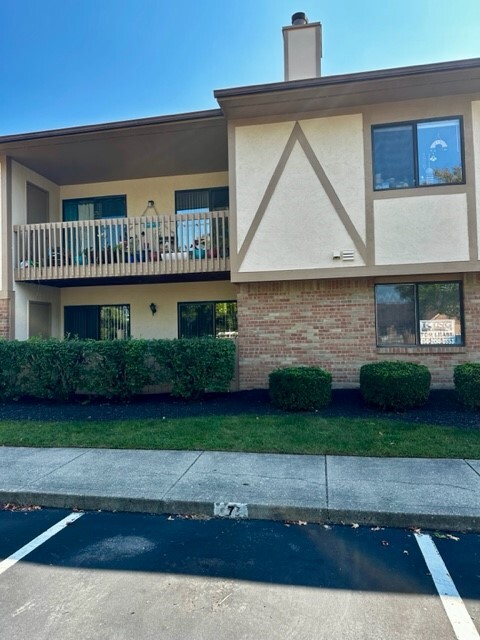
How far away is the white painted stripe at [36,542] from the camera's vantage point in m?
3.54

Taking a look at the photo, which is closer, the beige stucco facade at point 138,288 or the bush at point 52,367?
the bush at point 52,367

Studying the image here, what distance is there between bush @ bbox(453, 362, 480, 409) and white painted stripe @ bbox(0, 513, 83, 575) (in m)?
6.60

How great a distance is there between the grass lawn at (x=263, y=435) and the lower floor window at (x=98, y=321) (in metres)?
5.12

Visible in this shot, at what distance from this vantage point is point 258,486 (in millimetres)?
4797

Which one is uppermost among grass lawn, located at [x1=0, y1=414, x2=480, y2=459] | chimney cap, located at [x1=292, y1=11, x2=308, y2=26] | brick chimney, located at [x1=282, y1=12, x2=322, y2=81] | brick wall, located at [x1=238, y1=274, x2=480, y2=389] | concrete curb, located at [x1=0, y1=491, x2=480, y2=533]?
chimney cap, located at [x1=292, y1=11, x2=308, y2=26]

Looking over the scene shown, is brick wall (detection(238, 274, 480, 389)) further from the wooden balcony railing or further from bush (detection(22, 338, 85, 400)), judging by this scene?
bush (detection(22, 338, 85, 400))

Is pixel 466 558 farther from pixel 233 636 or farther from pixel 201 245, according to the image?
pixel 201 245

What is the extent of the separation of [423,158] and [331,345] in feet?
14.4

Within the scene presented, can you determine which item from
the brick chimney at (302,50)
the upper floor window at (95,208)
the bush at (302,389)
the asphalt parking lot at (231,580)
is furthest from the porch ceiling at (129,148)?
the asphalt parking lot at (231,580)

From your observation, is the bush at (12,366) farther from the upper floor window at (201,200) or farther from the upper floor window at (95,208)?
the upper floor window at (201,200)

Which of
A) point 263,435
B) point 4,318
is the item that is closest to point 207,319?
point 4,318

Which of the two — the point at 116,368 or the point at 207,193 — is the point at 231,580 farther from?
the point at 207,193

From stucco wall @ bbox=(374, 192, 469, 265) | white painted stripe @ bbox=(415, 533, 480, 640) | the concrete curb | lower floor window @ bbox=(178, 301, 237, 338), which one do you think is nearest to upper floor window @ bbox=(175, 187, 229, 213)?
lower floor window @ bbox=(178, 301, 237, 338)

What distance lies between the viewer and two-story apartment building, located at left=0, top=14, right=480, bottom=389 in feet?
28.7
